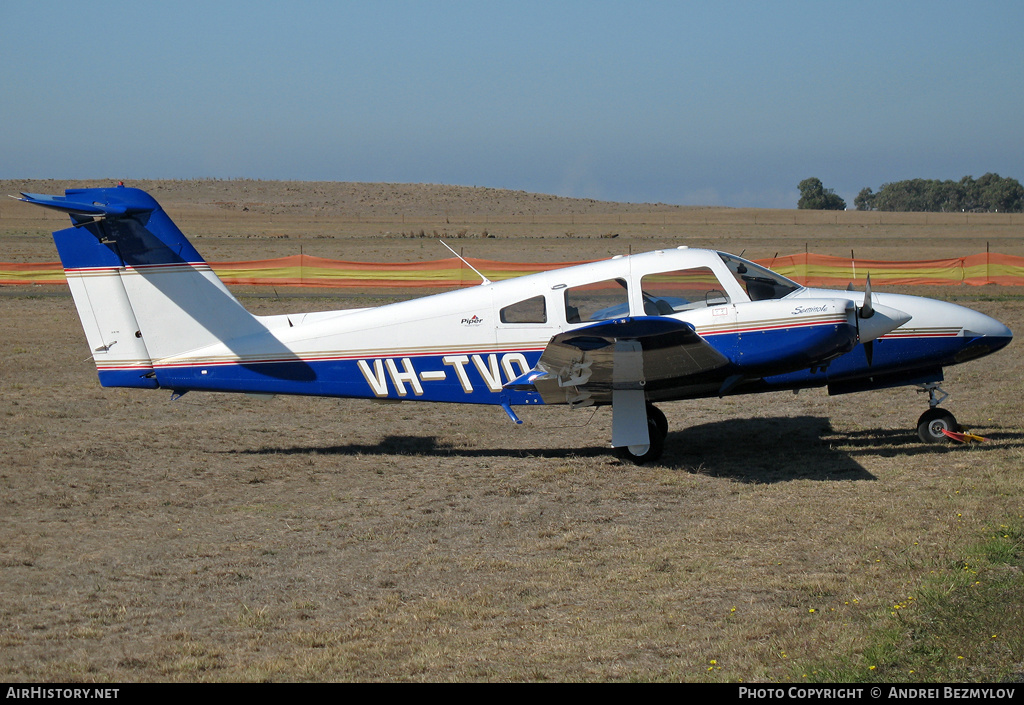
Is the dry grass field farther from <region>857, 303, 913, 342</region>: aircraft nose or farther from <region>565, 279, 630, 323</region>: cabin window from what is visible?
<region>565, 279, 630, 323</region>: cabin window

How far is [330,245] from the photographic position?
169ft

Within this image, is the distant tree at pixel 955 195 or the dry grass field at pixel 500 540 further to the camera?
the distant tree at pixel 955 195

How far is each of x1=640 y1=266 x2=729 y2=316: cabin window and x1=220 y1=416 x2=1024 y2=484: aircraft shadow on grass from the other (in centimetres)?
188

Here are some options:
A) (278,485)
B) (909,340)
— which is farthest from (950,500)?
(278,485)

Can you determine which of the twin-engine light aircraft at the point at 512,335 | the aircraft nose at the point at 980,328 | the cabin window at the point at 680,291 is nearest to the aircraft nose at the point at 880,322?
the twin-engine light aircraft at the point at 512,335

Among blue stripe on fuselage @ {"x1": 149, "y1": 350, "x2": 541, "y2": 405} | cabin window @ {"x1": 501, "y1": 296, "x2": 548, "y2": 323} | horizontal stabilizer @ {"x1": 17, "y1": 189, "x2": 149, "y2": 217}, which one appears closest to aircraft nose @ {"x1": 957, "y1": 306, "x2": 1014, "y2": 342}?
cabin window @ {"x1": 501, "y1": 296, "x2": 548, "y2": 323}

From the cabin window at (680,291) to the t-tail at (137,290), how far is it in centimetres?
497

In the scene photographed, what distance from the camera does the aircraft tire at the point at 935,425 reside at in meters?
10.2

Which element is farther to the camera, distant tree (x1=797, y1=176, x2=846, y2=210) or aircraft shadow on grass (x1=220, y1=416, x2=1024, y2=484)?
distant tree (x1=797, y1=176, x2=846, y2=210)

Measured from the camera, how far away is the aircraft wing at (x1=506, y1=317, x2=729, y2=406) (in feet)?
28.4

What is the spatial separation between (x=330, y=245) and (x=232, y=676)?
48.4 meters

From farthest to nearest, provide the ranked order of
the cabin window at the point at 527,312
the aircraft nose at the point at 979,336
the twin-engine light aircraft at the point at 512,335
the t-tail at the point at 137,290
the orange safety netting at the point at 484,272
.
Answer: the orange safety netting at the point at 484,272 < the t-tail at the point at 137,290 < the cabin window at the point at 527,312 < the aircraft nose at the point at 979,336 < the twin-engine light aircraft at the point at 512,335

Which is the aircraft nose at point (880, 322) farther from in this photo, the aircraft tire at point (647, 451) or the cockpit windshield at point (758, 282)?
the aircraft tire at point (647, 451)

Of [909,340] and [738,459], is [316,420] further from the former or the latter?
[909,340]
